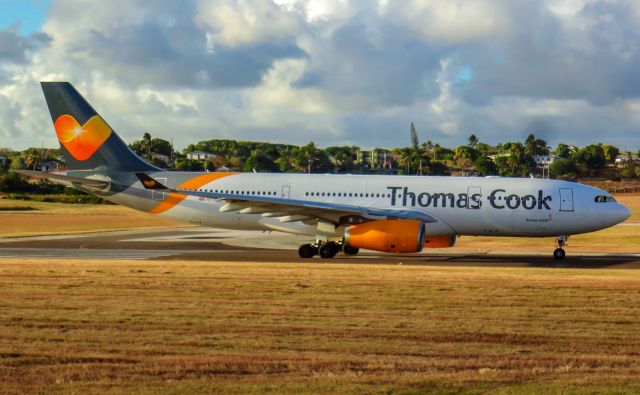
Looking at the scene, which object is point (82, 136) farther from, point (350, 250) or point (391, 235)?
point (391, 235)

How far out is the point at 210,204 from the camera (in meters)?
34.9

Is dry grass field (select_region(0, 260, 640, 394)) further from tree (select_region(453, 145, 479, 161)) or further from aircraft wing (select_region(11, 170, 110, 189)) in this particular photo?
tree (select_region(453, 145, 479, 161))

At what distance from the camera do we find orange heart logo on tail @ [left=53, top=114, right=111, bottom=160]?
36594mm

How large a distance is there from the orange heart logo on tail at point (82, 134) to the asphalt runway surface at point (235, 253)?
4.15m

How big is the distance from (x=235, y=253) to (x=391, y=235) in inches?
291

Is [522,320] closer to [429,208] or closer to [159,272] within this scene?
[159,272]

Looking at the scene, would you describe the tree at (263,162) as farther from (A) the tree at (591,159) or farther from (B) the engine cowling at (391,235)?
(B) the engine cowling at (391,235)

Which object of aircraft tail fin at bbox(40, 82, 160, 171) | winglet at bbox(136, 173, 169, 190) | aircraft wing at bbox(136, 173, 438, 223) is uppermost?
aircraft tail fin at bbox(40, 82, 160, 171)

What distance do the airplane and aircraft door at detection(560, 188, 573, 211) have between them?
0.05 metres

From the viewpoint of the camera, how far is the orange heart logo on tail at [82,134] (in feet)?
120

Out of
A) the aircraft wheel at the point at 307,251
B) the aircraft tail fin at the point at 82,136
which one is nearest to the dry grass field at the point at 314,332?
the aircraft wheel at the point at 307,251

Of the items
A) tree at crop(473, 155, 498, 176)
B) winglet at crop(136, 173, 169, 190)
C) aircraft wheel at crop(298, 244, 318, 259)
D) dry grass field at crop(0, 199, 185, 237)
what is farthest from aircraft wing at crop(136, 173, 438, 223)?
tree at crop(473, 155, 498, 176)

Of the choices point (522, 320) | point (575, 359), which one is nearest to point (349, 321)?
point (522, 320)

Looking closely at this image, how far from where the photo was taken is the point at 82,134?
36688 mm
